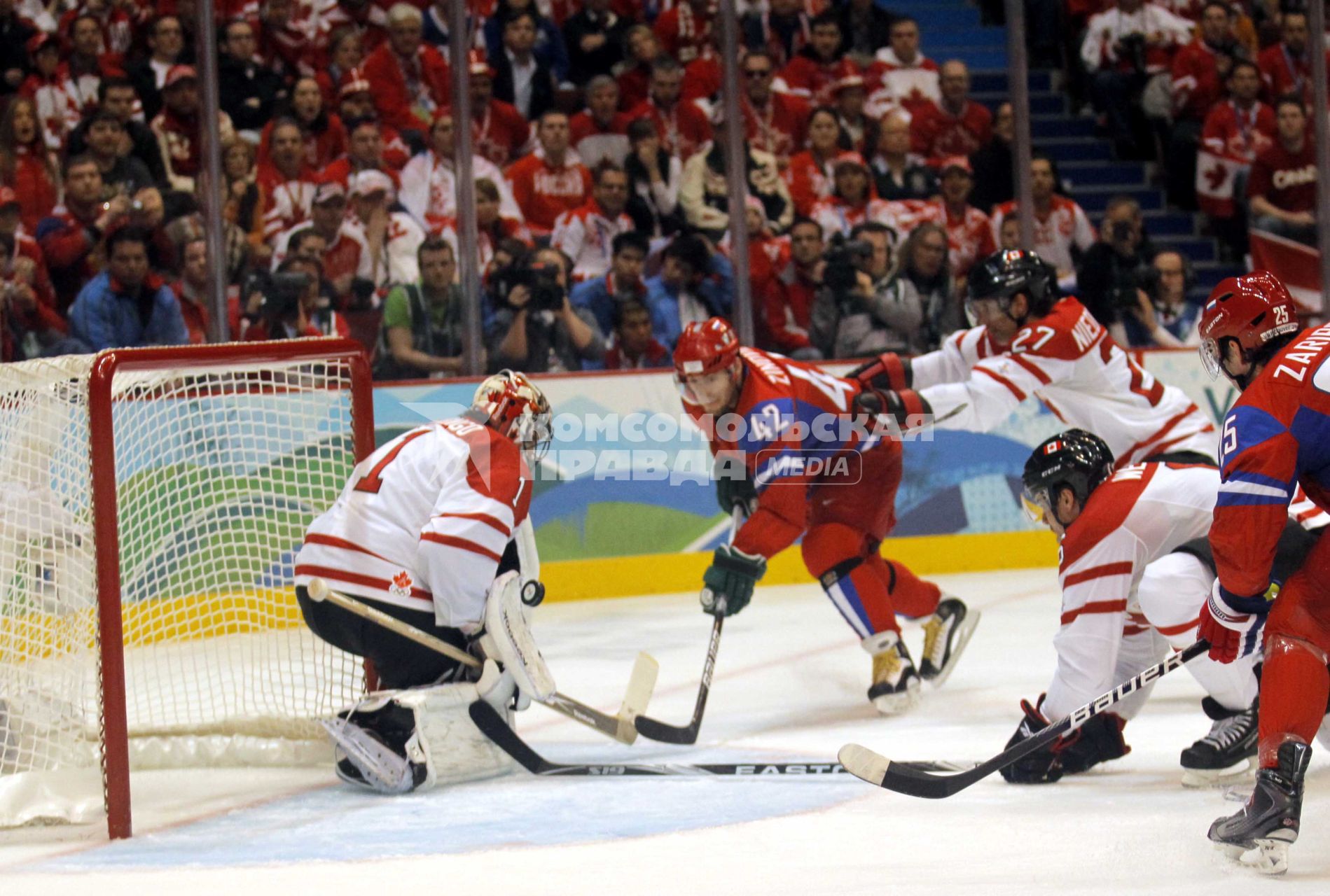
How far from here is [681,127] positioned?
6.72 meters

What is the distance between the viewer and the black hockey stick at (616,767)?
3344mm

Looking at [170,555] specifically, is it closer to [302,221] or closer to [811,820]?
[811,820]

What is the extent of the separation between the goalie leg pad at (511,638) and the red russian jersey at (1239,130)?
5.60m

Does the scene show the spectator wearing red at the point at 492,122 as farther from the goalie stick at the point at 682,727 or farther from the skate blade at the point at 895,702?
the skate blade at the point at 895,702

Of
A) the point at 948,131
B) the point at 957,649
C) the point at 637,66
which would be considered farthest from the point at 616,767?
the point at 948,131

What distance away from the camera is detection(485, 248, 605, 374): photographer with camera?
626 cm

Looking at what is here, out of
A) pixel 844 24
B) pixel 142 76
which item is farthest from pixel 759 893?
pixel 844 24

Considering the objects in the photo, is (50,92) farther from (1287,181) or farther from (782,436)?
(1287,181)

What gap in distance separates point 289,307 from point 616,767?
3.11 meters

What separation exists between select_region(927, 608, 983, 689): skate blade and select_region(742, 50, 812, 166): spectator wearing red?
Answer: 2955mm

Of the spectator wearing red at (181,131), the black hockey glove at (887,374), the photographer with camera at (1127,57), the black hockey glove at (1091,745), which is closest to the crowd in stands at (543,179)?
the spectator wearing red at (181,131)

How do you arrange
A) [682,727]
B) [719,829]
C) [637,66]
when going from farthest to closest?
[637,66] < [682,727] < [719,829]

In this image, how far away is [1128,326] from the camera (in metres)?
7.05

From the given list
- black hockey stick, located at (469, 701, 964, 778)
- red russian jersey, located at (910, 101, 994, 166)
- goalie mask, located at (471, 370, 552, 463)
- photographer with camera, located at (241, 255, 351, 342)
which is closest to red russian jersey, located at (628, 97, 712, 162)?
red russian jersey, located at (910, 101, 994, 166)
